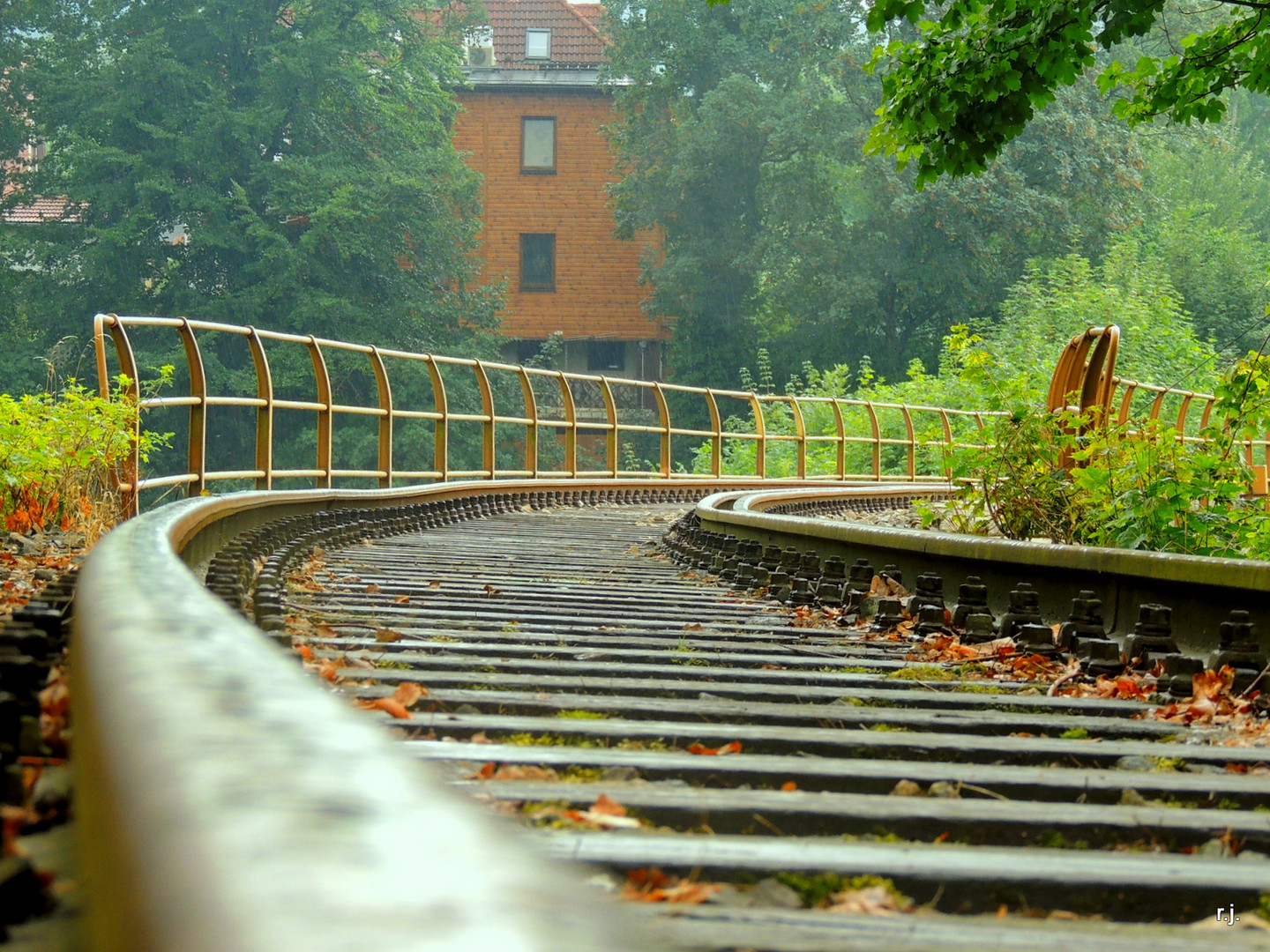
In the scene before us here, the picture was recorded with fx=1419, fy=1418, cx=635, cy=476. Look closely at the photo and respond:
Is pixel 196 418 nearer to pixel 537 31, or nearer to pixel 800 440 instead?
pixel 800 440

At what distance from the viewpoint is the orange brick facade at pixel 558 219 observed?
4297 cm

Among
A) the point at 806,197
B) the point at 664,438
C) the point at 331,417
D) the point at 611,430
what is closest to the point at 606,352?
the point at 806,197

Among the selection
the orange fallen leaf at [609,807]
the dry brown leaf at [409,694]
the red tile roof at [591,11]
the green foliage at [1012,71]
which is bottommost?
the dry brown leaf at [409,694]

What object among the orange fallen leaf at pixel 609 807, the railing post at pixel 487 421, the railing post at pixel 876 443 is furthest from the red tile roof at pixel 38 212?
the orange fallen leaf at pixel 609 807

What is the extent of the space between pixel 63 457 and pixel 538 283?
121ft

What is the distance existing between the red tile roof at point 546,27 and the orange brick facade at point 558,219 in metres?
1.50

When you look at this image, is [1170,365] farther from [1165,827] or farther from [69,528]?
[1165,827]

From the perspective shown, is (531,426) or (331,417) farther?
(531,426)

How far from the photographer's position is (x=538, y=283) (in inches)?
1697

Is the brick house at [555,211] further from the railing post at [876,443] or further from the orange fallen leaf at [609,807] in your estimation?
the orange fallen leaf at [609,807]

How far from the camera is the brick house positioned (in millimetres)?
42969

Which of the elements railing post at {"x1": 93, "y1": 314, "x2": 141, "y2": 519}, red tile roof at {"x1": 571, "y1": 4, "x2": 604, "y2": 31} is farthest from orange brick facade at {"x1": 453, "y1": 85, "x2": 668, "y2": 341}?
railing post at {"x1": 93, "y1": 314, "x2": 141, "y2": 519}

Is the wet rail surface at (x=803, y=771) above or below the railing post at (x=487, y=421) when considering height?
below

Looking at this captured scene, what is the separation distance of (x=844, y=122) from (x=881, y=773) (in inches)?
1506
